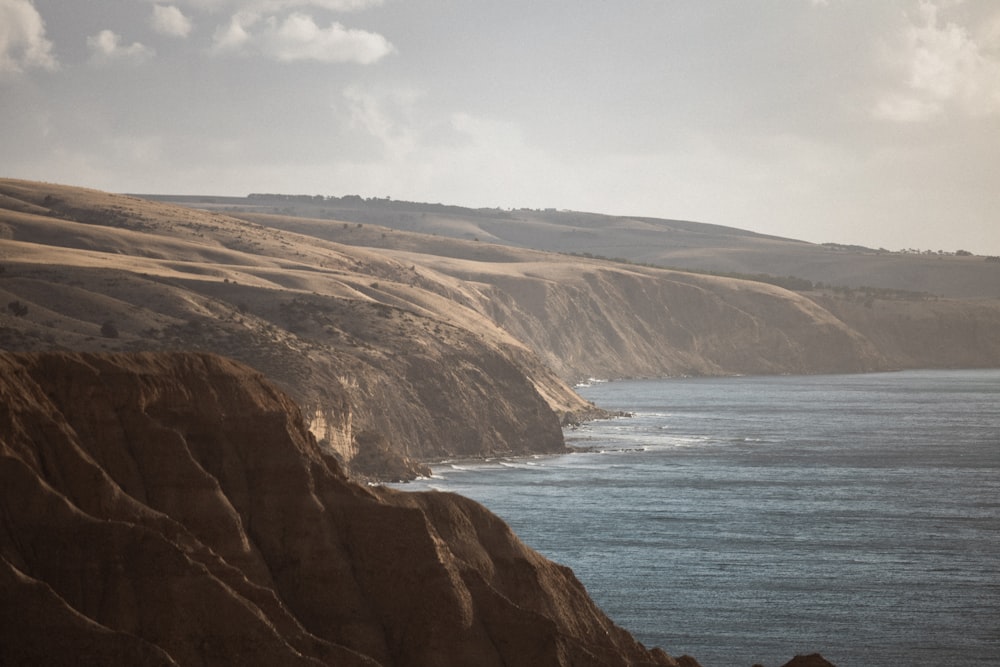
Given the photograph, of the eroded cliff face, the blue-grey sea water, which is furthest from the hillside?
the eroded cliff face

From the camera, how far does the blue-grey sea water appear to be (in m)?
65.4

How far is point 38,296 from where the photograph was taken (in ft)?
404

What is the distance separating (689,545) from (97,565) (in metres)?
58.8

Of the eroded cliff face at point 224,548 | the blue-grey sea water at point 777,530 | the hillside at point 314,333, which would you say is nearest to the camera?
the eroded cliff face at point 224,548

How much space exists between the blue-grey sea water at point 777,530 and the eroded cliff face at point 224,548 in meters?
23.1

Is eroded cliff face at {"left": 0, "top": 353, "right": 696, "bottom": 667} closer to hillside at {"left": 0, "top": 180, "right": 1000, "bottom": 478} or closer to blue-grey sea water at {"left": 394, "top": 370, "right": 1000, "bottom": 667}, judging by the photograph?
blue-grey sea water at {"left": 394, "top": 370, "right": 1000, "bottom": 667}

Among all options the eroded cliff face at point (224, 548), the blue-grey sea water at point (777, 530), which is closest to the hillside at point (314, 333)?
the blue-grey sea water at point (777, 530)

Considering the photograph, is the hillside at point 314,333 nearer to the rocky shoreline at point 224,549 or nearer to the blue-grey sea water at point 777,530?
the blue-grey sea water at point 777,530

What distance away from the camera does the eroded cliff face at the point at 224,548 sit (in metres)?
32.4

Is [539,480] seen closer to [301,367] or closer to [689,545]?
[301,367]

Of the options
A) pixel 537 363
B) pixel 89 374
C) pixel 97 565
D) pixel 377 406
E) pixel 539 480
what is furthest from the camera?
pixel 537 363

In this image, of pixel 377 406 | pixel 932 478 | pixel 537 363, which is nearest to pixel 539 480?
pixel 377 406

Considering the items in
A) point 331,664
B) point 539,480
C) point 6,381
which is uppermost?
point 6,381

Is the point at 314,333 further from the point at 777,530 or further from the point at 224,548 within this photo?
the point at 224,548
